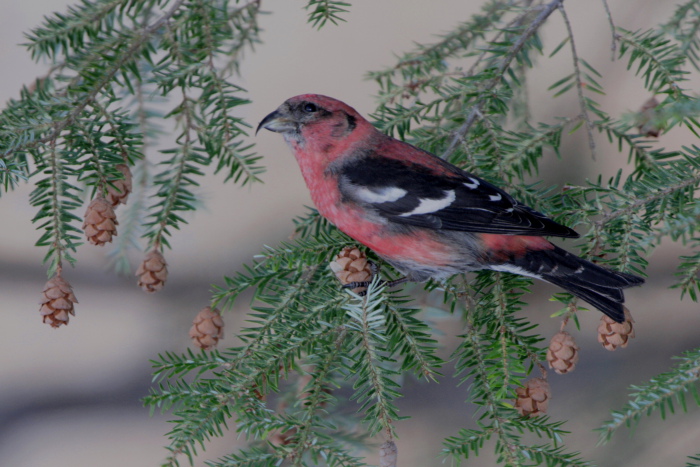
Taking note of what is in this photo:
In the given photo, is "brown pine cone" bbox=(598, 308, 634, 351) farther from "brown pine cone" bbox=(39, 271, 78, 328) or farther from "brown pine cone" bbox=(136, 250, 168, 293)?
"brown pine cone" bbox=(39, 271, 78, 328)

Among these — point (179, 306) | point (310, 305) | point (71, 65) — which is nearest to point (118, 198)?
point (71, 65)

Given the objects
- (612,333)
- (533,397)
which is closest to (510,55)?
(612,333)

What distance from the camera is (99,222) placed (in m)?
1.30

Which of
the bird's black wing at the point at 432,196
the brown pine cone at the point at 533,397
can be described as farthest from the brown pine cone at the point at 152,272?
the brown pine cone at the point at 533,397

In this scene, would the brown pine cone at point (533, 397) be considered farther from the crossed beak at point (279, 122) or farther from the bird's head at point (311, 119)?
the crossed beak at point (279, 122)

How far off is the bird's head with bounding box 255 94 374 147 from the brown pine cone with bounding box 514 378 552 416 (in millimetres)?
891

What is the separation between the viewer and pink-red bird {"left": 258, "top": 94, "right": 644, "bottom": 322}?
60.5 inches

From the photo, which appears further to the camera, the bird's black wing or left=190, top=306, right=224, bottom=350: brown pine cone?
the bird's black wing

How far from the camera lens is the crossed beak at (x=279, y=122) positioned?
6.00ft

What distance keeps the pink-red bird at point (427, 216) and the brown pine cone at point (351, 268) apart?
0.41 feet

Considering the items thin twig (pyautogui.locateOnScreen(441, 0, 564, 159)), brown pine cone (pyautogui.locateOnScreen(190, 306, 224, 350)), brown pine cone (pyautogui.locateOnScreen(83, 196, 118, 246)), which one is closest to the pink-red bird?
thin twig (pyautogui.locateOnScreen(441, 0, 564, 159))

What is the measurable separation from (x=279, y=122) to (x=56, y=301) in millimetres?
827

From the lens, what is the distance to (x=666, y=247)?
2711mm

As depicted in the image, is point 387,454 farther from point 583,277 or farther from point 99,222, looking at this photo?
point 99,222
